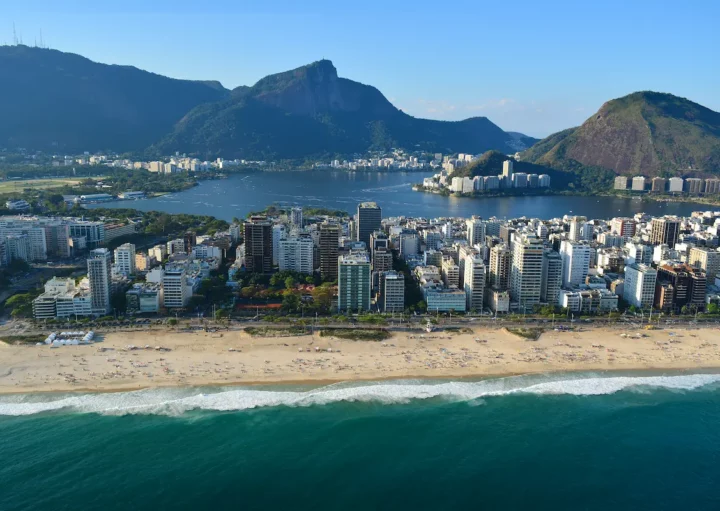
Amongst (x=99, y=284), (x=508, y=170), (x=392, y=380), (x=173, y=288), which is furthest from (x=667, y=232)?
(x=508, y=170)

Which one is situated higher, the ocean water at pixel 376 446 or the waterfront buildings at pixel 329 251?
the waterfront buildings at pixel 329 251

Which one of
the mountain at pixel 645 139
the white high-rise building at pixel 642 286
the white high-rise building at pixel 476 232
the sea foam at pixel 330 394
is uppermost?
the mountain at pixel 645 139

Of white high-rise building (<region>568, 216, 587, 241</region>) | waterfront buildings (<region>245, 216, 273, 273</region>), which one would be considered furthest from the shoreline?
white high-rise building (<region>568, 216, 587, 241</region>)

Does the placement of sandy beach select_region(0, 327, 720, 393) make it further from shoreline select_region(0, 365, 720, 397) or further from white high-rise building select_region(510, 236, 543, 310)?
white high-rise building select_region(510, 236, 543, 310)

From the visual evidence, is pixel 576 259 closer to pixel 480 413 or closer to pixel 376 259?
pixel 376 259

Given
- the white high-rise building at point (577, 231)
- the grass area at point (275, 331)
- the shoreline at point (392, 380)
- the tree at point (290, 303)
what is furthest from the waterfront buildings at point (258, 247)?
the white high-rise building at point (577, 231)

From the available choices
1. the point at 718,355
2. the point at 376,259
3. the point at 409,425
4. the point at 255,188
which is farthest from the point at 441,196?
the point at 409,425

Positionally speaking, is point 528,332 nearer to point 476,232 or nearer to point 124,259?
point 476,232

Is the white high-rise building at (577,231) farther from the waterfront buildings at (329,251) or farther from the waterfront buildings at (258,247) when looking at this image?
the waterfront buildings at (258,247)
